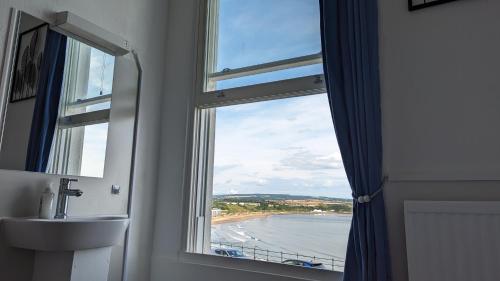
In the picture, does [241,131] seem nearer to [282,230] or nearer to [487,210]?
[282,230]

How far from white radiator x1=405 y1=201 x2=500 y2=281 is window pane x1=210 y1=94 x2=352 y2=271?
0.37 metres

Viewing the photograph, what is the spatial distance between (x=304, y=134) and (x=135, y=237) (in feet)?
3.72

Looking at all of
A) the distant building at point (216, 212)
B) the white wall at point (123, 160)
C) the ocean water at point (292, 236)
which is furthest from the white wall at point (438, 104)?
the white wall at point (123, 160)

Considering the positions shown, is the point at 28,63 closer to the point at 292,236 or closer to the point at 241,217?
the point at 241,217

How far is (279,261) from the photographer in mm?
1757

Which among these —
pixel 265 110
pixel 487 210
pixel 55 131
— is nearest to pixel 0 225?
pixel 55 131

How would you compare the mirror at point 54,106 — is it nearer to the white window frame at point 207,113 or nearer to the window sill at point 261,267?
the white window frame at point 207,113

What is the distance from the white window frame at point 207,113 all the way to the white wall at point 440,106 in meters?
0.40

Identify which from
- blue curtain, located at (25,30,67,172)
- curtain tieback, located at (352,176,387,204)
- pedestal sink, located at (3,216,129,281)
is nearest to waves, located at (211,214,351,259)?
curtain tieback, located at (352,176,387,204)

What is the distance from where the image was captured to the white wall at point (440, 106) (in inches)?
52.3

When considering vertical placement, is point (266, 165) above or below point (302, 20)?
below

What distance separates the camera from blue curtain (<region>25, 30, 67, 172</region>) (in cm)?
150

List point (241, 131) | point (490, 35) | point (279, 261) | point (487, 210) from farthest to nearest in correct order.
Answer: point (241, 131) → point (279, 261) → point (490, 35) → point (487, 210)

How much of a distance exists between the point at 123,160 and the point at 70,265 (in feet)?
2.28
